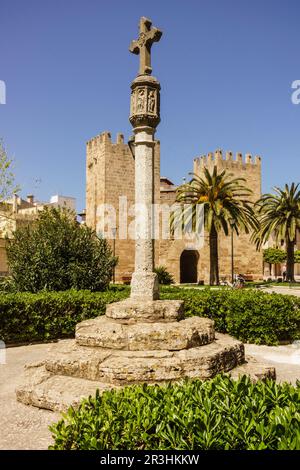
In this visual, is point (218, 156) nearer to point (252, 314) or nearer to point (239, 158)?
point (239, 158)

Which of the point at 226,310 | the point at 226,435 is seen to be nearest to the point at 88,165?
the point at 226,310

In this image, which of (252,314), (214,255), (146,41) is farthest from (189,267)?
(146,41)

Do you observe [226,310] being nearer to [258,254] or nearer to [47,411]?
[47,411]

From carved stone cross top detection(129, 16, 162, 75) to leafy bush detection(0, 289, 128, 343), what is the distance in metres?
5.01

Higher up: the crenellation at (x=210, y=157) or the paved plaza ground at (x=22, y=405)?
the crenellation at (x=210, y=157)

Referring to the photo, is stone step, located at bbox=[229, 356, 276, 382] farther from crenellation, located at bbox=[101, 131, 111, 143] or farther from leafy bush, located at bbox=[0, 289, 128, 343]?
crenellation, located at bbox=[101, 131, 111, 143]

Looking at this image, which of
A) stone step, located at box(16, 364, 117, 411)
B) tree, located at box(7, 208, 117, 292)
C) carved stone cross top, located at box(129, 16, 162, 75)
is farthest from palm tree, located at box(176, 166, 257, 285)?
stone step, located at box(16, 364, 117, 411)

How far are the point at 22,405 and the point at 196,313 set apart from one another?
16.3 ft

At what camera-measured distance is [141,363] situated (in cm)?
440

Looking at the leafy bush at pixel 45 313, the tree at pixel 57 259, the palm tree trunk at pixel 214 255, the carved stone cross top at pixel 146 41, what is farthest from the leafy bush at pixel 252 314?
the palm tree trunk at pixel 214 255

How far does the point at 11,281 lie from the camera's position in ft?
35.1

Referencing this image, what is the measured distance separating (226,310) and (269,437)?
6.51 meters

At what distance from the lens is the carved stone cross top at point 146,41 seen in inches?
245

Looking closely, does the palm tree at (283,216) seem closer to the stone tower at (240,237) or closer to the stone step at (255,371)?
the stone tower at (240,237)
